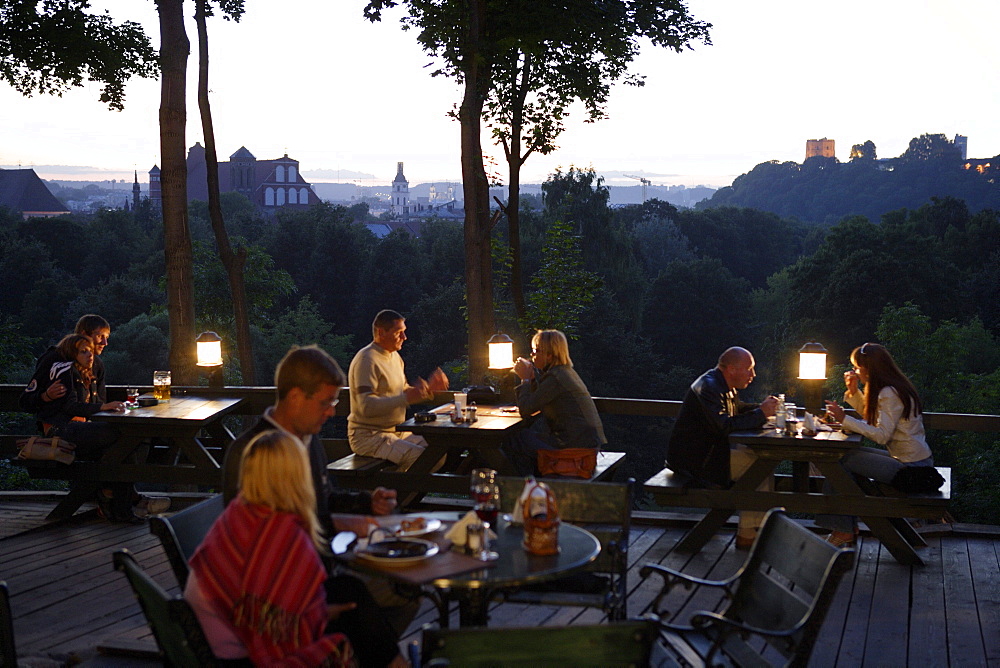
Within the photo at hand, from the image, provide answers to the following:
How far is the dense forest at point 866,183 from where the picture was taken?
2207 inches

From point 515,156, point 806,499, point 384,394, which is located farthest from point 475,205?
point 806,499

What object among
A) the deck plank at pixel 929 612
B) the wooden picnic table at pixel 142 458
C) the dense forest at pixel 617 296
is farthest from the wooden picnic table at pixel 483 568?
the dense forest at pixel 617 296

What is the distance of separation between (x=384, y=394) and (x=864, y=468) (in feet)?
9.75

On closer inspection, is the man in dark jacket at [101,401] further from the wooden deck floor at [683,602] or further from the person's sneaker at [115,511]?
the wooden deck floor at [683,602]

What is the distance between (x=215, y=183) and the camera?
12.8 metres

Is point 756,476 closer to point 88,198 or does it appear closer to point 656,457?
point 656,457

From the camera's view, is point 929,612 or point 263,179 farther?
point 263,179

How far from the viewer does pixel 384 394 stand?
21.4 feet

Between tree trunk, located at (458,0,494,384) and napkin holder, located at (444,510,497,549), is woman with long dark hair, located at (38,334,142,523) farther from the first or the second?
tree trunk, located at (458,0,494,384)

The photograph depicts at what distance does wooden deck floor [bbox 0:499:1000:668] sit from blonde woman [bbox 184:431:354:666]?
1.61 metres

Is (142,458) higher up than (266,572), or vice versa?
(266,572)

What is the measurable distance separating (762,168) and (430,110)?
2427 inches

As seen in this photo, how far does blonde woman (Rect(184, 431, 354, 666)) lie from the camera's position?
9.21ft

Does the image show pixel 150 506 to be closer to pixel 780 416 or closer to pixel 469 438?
pixel 469 438
